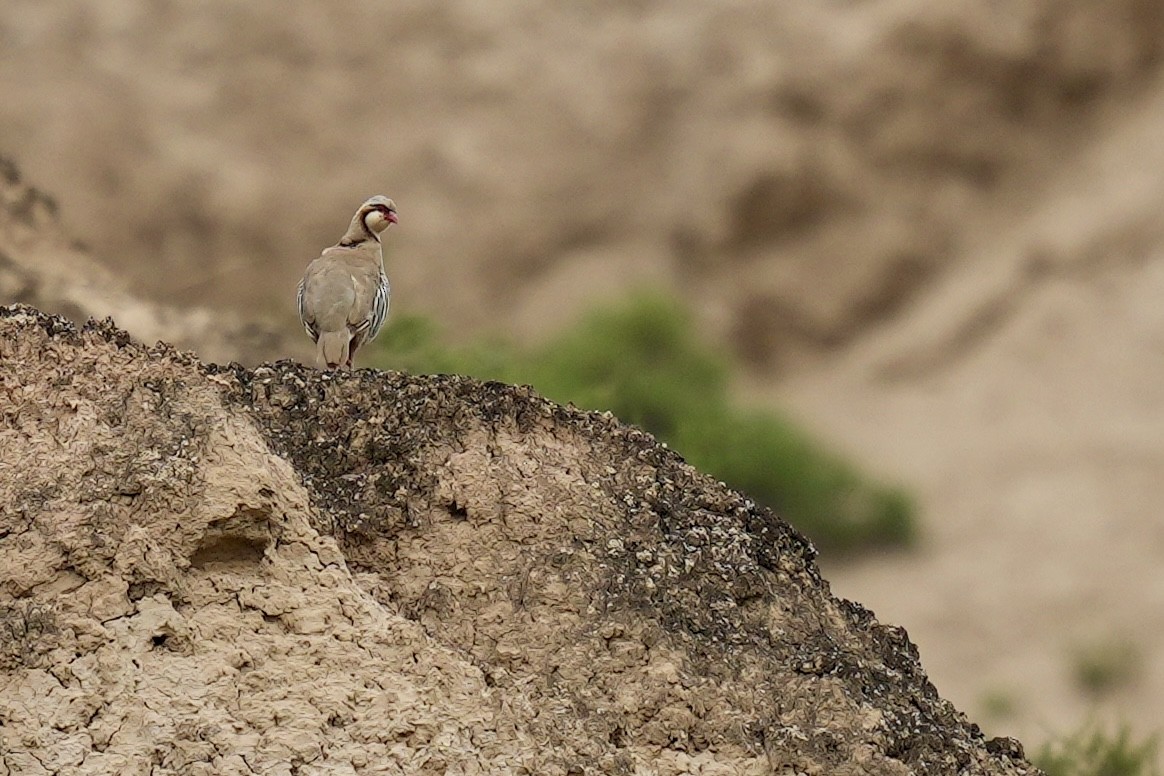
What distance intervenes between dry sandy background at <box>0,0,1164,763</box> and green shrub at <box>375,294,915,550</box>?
1.69 ft

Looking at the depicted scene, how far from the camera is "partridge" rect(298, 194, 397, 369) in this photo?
1094cm

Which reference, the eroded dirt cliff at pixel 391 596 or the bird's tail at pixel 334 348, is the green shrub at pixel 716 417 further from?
the eroded dirt cliff at pixel 391 596

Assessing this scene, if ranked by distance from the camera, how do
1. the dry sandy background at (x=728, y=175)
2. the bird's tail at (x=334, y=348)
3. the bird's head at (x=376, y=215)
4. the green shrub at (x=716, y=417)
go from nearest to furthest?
the bird's tail at (x=334, y=348)
the bird's head at (x=376, y=215)
the green shrub at (x=716, y=417)
the dry sandy background at (x=728, y=175)

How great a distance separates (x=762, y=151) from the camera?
3628 cm

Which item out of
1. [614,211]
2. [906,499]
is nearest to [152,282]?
[614,211]

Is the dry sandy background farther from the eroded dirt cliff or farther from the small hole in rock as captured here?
the small hole in rock

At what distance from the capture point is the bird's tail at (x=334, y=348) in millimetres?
10836

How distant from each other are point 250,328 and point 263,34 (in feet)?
69.8

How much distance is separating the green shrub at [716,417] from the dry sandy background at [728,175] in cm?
52

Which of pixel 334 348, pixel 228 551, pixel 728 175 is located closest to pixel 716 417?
pixel 728 175

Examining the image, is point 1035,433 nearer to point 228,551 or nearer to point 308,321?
point 308,321

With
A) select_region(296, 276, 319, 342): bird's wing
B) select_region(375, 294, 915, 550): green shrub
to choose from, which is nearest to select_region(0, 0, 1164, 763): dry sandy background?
select_region(375, 294, 915, 550): green shrub

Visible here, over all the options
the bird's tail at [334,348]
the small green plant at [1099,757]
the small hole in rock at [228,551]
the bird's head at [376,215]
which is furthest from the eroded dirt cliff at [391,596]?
the small green plant at [1099,757]

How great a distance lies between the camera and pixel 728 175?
1436 inches
